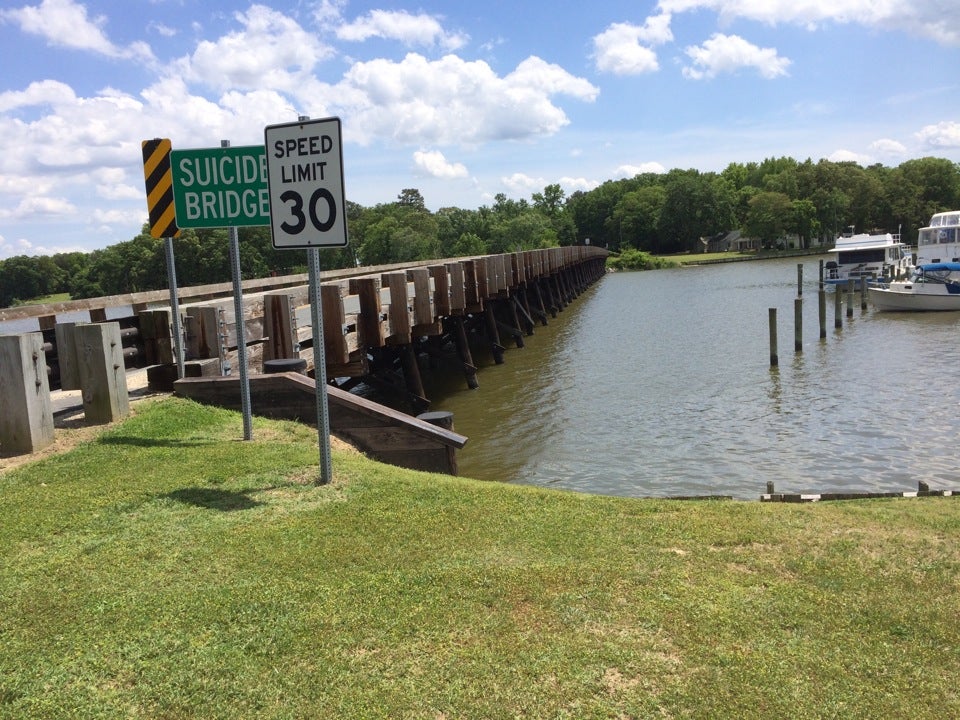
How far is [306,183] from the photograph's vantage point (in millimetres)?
5707

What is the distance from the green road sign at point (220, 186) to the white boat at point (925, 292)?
104 ft

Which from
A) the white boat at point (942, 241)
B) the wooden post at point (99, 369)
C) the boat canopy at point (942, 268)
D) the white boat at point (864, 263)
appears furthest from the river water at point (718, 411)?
the white boat at point (942, 241)

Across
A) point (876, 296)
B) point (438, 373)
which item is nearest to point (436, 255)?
point (876, 296)

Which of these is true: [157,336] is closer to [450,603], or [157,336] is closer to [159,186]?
[159,186]

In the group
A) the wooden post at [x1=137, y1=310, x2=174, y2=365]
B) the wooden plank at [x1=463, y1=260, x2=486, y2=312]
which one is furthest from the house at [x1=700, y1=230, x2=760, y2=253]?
the wooden post at [x1=137, y1=310, x2=174, y2=365]

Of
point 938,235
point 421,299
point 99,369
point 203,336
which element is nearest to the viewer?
point 99,369

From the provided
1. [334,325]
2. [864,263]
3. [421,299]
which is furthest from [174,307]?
[864,263]

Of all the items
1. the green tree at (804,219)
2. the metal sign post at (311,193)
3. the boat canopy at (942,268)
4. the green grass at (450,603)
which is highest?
the green tree at (804,219)

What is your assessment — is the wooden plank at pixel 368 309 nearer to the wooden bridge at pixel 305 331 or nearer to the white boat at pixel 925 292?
the wooden bridge at pixel 305 331

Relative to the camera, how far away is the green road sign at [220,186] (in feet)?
22.1

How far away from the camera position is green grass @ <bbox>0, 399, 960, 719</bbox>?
313 cm

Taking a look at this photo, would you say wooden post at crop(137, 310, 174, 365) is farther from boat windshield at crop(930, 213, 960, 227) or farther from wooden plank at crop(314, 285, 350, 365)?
boat windshield at crop(930, 213, 960, 227)

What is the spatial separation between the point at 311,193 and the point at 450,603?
3.22 metres

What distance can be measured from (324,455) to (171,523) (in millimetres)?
1235
